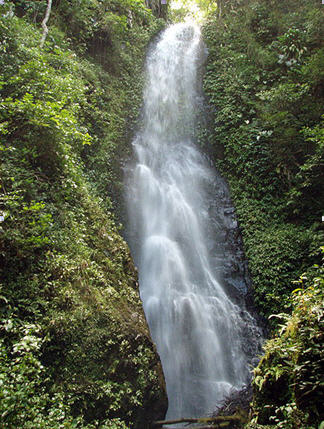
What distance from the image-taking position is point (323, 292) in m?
3.06

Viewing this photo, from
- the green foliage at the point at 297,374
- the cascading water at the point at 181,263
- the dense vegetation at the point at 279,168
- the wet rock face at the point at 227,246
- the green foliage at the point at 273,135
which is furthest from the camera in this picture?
the wet rock face at the point at 227,246

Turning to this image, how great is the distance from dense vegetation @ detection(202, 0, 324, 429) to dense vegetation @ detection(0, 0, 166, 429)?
1.98 m

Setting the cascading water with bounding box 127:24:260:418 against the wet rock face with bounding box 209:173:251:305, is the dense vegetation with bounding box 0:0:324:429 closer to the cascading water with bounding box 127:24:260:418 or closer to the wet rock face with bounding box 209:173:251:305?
the wet rock face with bounding box 209:173:251:305

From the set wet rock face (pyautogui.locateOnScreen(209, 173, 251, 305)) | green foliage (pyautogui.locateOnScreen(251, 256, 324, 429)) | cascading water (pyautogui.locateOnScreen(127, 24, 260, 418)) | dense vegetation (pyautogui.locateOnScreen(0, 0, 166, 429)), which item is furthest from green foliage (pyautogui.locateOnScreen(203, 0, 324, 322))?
dense vegetation (pyautogui.locateOnScreen(0, 0, 166, 429))

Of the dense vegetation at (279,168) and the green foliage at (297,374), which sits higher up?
the dense vegetation at (279,168)

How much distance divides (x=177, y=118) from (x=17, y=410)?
12.1 m

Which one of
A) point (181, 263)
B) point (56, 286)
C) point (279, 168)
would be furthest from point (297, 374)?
point (279, 168)

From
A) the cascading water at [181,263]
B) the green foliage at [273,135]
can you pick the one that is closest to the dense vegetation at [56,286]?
the cascading water at [181,263]

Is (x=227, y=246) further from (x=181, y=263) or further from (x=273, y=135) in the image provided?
(x=273, y=135)

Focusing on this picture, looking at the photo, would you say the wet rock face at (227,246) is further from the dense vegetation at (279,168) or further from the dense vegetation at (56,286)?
the dense vegetation at (56,286)

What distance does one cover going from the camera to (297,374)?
280 centimetres

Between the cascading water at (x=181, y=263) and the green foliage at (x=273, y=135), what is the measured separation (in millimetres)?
1115

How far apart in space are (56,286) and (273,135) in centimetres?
937

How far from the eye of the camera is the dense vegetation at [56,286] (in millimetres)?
3018
